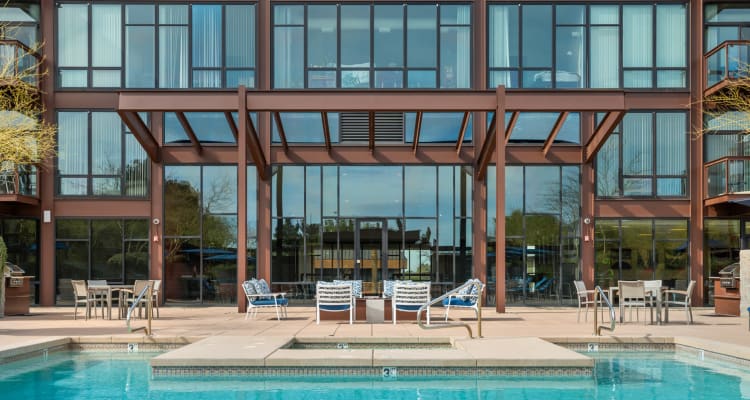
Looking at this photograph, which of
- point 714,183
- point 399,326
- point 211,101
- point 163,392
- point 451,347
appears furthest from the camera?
point 714,183

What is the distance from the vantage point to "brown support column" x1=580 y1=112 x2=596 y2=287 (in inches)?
761

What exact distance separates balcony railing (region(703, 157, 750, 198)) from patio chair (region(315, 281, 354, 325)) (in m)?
9.63

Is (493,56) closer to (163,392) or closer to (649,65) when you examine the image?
(649,65)

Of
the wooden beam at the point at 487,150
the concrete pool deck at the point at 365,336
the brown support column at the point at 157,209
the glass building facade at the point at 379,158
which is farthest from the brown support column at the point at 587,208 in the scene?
the brown support column at the point at 157,209

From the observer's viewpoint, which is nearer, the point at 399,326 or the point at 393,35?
the point at 399,326

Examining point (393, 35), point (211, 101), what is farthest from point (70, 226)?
point (393, 35)

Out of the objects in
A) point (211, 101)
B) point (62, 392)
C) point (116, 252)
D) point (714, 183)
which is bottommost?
point (62, 392)

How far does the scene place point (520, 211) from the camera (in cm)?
1944

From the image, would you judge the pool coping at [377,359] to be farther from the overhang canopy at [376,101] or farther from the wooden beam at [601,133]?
the wooden beam at [601,133]

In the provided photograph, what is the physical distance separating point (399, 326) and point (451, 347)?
2.35m

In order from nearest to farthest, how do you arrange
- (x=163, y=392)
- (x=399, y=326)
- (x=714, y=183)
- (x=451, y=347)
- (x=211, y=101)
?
1. (x=163, y=392)
2. (x=451, y=347)
3. (x=399, y=326)
4. (x=211, y=101)
5. (x=714, y=183)

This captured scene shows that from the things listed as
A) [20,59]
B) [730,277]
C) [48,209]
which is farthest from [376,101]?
[20,59]

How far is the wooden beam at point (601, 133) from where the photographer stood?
55.6 ft

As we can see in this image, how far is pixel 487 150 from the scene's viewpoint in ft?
59.0
